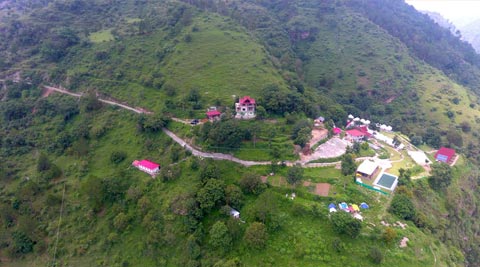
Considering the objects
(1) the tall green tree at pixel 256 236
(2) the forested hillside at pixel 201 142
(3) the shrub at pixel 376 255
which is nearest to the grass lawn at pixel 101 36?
(2) the forested hillside at pixel 201 142

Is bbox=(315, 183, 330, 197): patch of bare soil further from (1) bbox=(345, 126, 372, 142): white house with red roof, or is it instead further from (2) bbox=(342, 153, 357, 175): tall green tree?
(1) bbox=(345, 126, 372, 142): white house with red roof

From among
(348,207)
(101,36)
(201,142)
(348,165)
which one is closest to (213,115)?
(201,142)

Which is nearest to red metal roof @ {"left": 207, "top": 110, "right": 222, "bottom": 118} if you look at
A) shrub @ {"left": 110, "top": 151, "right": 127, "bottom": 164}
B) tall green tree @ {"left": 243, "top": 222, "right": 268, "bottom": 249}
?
shrub @ {"left": 110, "top": 151, "right": 127, "bottom": 164}

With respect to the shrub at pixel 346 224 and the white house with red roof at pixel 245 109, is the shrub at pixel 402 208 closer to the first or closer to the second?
the shrub at pixel 346 224

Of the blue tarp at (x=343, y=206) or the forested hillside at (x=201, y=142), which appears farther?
the blue tarp at (x=343, y=206)

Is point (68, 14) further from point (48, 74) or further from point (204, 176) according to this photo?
point (204, 176)

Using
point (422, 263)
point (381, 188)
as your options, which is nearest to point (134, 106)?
point (381, 188)

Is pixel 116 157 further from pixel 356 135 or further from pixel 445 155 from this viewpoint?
pixel 445 155
